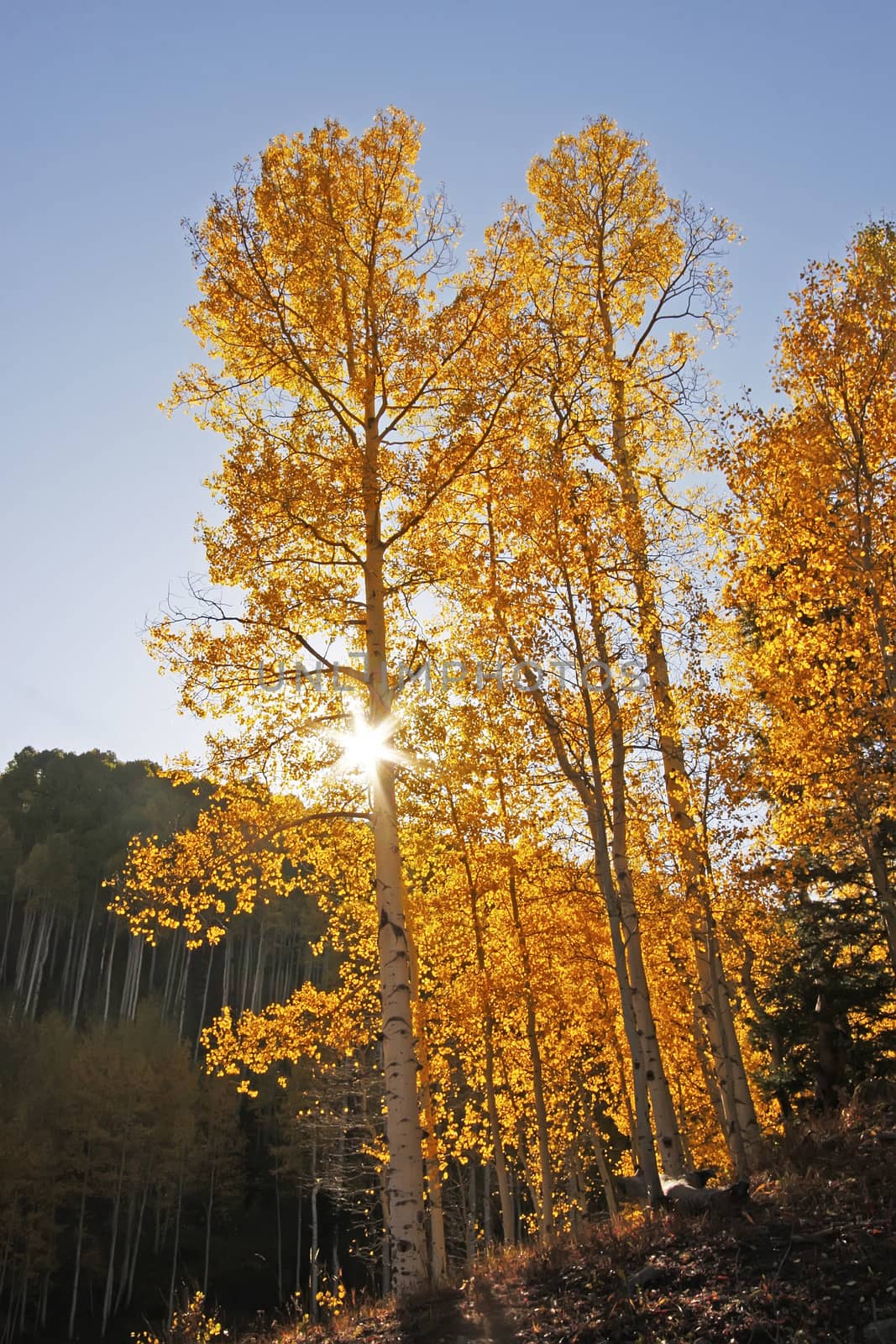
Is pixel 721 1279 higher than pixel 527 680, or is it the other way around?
pixel 527 680

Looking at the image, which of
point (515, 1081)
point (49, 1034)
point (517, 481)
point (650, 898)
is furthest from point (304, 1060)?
point (517, 481)

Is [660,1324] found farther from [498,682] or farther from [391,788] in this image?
[498,682]

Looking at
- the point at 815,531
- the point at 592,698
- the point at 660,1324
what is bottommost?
the point at 660,1324

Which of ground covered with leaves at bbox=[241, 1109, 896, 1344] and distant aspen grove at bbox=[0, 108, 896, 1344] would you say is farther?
distant aspen grove at bbox=[0, 108, 896, 1344]

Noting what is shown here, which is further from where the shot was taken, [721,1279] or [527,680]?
[527,680]

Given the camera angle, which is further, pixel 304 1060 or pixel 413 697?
pixel 304 1060

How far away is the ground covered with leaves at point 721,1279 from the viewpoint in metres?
4.45

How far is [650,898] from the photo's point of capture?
1116 cm

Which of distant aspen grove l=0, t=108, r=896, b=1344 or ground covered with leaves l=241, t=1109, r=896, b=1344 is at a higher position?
distant aspen grove l=0, t=108, r=896, b=1344

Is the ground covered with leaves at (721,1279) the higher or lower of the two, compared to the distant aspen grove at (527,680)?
lower

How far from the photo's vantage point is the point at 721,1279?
16.5ft

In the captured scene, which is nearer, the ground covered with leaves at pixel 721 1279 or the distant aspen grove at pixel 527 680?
the ground covered with leaves at pixel 721 1279

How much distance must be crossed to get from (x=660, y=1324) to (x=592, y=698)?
18.5 ft

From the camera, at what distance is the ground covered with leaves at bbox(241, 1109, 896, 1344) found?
175 inches
